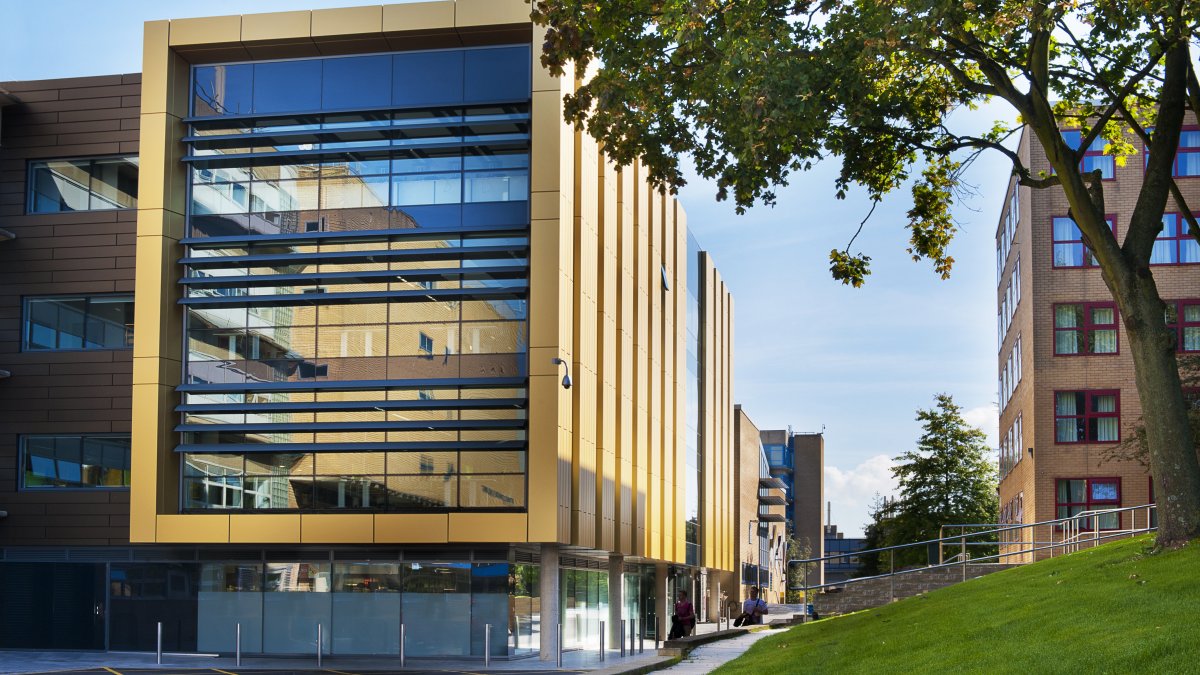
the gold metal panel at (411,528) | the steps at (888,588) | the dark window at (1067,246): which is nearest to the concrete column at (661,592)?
the dark window at (1067,246)

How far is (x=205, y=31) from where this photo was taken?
35.8m

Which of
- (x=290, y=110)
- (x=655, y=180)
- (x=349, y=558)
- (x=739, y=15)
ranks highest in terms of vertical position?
(x=290, y=110)

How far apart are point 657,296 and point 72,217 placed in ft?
65.7

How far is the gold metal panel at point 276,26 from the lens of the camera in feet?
116

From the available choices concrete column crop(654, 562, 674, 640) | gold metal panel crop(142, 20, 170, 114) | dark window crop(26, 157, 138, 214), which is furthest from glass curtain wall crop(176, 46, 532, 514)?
concrete column crop(654, 562, 674, 640)

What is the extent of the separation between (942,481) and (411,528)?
44118 millimetres

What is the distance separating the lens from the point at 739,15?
18.0 metres

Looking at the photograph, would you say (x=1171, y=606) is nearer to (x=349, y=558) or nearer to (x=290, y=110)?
(x=349, y=558)

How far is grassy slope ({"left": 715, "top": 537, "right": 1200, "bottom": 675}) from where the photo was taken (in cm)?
1309

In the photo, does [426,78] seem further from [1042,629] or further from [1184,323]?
[1184,323]

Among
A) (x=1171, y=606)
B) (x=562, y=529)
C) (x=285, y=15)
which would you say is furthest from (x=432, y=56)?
Answer: (x=1171, y=606)

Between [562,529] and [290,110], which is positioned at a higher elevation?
[290,110]

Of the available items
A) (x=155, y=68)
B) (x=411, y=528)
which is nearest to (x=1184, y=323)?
(x=411, y=528)

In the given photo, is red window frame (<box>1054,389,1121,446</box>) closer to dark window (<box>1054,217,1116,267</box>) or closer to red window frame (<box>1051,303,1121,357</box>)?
red window frame (<box>1051,303,1121,357</box>)
